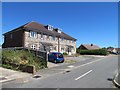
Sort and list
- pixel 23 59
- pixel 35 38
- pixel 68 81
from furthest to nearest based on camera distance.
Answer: pixel 35 38, pixel 23 59, pixel 68 81

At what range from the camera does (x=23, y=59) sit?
2277 centimetres

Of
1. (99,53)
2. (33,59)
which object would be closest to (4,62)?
(33,59)

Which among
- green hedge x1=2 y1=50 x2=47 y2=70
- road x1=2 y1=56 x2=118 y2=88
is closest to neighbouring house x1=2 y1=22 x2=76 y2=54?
green hedge x1=2 y1=50 x2=47 y2=70

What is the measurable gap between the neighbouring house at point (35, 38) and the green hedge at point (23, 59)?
49.6ft

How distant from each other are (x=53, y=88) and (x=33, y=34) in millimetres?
30993

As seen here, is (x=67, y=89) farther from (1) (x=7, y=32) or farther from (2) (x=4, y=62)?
(1) (x=7, y=32)

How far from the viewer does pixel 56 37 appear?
165 ft

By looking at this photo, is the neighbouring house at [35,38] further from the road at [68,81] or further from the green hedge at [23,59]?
the road at [68,81]

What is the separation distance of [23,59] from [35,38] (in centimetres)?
1906

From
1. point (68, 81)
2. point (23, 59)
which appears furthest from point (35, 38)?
point (68, 81)

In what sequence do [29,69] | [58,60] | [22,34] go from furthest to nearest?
[22,34] → [58,60] → [29,69]

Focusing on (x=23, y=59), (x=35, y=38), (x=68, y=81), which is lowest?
(x=68, y=81)

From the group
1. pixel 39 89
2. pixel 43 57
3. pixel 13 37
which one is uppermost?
pixel 13 37

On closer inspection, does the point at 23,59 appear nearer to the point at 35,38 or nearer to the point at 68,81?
the point at 68,81
